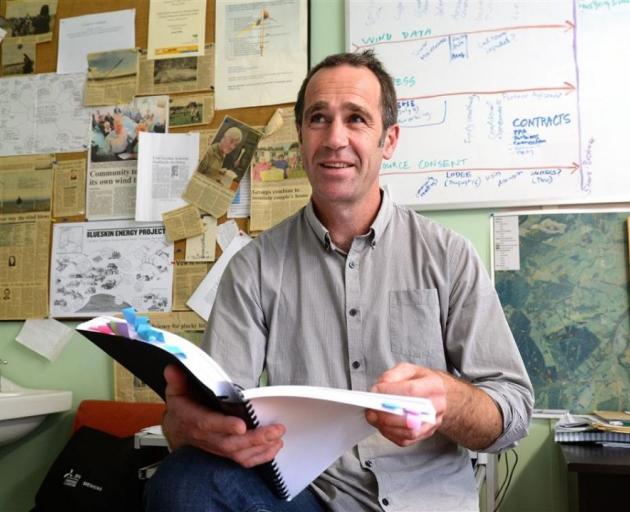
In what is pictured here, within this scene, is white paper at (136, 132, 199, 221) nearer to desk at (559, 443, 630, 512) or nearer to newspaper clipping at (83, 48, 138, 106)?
newspaper clipping at (83, 48, 138, 106)

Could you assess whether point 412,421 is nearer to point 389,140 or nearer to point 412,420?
point 412,420

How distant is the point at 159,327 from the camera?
195cm

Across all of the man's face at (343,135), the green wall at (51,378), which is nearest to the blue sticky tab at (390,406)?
the man's face at (343,135)

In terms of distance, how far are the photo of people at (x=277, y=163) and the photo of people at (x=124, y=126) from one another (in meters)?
0.37

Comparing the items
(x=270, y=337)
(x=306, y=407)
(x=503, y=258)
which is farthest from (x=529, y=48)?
(x=306, y=407)

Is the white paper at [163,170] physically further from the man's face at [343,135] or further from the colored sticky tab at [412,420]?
the colored sticky tab at [412,420]

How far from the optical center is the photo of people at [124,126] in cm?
208

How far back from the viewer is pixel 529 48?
5.90 ft

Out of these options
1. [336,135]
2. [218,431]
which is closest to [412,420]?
[218,431]

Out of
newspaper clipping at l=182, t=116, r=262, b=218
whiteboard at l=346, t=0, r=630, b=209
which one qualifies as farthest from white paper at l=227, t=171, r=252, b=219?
whiteboard at l=346, t=0, r=630, b=209

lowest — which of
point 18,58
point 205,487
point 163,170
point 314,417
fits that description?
point 205,487

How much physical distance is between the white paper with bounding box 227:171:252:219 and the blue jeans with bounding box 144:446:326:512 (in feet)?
3.87

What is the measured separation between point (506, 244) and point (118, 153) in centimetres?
134

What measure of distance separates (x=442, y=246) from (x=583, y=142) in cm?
88
